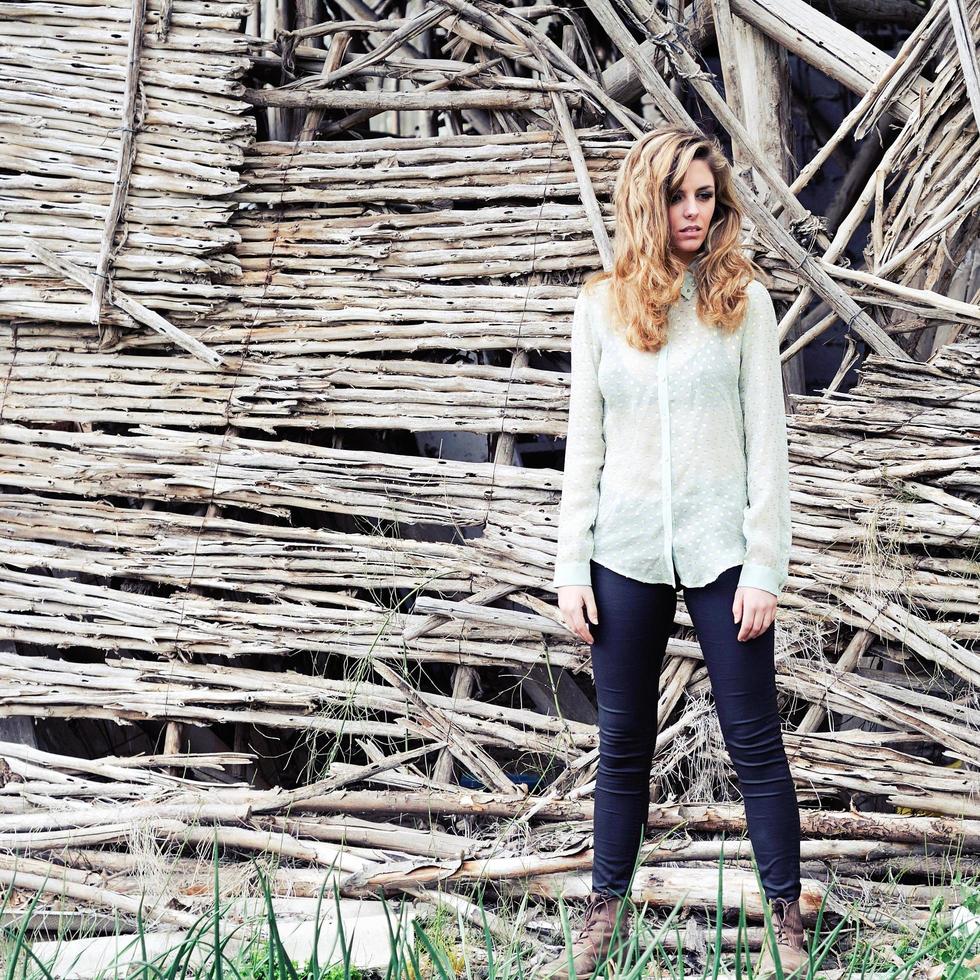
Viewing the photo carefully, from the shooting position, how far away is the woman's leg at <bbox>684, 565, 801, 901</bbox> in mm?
2016

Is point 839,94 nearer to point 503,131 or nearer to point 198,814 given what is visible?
point 503,131

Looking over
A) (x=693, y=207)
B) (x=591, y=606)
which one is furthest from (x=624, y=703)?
(x=693, y=207)

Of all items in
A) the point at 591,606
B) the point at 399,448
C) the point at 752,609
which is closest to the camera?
the point at 752,609

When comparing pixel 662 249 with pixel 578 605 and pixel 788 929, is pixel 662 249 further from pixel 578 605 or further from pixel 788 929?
pixel 788 929

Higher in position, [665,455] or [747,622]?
[665,455]

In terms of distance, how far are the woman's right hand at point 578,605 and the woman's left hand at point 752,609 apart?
0.28m

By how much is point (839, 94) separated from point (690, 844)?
10.5ft

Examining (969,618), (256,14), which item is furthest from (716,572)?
(256,14)

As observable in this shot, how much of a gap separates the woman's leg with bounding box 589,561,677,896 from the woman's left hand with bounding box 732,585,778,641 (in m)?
0.16

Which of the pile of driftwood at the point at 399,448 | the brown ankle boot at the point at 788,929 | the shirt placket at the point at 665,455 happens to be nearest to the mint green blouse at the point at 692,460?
the shirt placket at the point at 665,455

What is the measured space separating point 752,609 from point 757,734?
0.86 ft

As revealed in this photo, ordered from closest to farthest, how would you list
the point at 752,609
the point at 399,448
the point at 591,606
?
the point at 752,609, the point at 591,606, the point at 399,448

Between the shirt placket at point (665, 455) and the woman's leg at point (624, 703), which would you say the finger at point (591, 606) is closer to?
the woman's leg at point (624, 703)

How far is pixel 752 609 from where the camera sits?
6.42 feet
